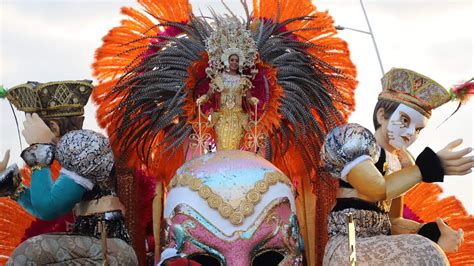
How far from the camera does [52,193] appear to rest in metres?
5.54

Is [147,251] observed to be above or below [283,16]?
below

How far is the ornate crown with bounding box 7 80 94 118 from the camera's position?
5828mm

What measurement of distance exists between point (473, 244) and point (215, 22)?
1.92 meters

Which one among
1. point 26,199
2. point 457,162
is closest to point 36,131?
point 26,199

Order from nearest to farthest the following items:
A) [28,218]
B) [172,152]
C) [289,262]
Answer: [289,262] < [172,152] < [28,218]

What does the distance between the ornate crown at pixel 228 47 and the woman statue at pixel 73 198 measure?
0.71 metres

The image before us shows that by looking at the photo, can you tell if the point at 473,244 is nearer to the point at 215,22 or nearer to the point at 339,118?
the point at 339,118

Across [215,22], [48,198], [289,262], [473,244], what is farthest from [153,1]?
[473,244]

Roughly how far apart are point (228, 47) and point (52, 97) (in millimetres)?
936

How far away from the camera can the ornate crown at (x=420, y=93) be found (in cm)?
583

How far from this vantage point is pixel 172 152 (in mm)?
5988

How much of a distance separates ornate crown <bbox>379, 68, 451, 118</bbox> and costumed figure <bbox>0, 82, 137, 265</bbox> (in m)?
1.53

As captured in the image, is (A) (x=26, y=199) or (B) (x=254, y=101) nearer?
(A) (x=26, y=199)

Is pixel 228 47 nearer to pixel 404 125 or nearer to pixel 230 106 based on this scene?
pixel 230 106
